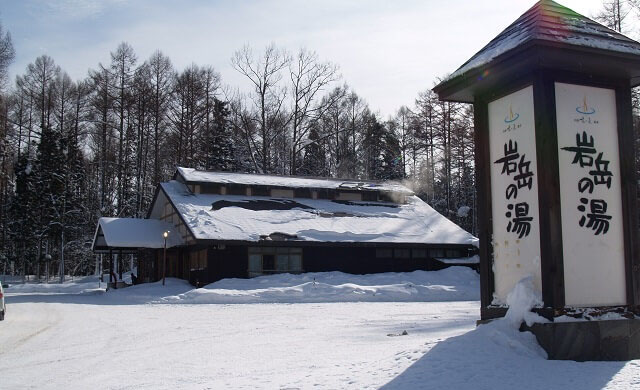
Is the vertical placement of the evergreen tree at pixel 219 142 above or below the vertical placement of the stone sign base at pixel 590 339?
above

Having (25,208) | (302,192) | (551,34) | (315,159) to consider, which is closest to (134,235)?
(302,192)

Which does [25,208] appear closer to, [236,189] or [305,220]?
[236,189]

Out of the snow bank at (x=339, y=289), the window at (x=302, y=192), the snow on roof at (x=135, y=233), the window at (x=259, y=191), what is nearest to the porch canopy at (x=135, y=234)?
the snow on roof at (x=135, y=233)

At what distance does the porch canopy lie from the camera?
29.3 m

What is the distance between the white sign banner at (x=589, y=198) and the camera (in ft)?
28.4

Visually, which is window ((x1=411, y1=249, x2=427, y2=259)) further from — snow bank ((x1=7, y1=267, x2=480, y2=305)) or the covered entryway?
the covered entryway

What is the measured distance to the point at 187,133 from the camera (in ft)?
150

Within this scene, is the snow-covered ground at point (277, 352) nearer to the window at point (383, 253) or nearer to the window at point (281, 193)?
the window at point (383, 253)

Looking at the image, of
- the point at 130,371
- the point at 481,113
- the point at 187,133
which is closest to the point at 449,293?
the point at 481,113

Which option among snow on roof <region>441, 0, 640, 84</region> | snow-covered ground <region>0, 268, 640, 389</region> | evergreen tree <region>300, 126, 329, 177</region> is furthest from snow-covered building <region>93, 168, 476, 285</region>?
snow on roof <region>441, 0, 640, 84</region>

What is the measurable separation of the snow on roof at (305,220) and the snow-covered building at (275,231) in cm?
5

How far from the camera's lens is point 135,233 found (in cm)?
3038

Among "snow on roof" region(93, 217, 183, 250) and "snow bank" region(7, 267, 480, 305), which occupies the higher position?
"snow on roof" region(93, 217, 183, 250)

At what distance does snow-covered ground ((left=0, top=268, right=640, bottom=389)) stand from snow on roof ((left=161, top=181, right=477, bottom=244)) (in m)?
8.53
